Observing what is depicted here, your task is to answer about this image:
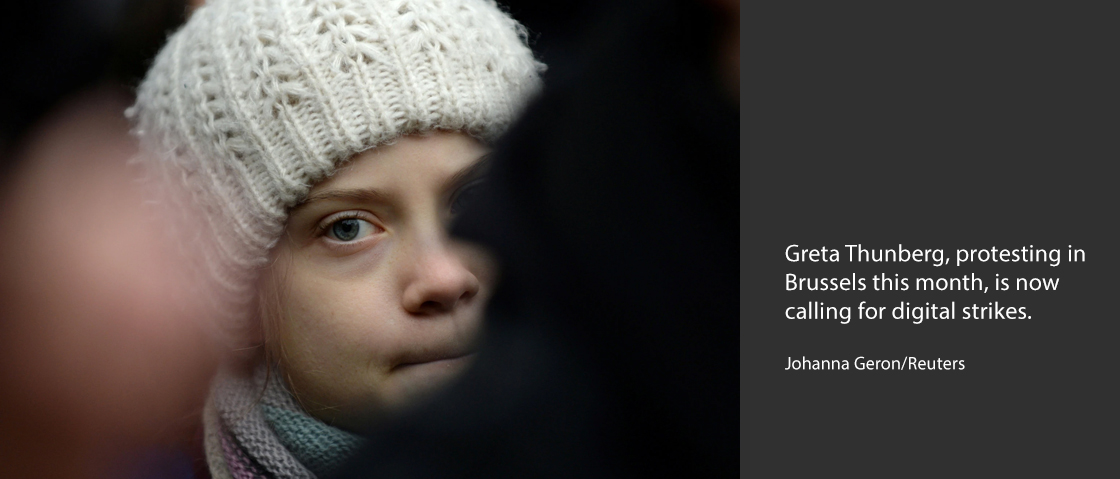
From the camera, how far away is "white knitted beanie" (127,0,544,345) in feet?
3.03

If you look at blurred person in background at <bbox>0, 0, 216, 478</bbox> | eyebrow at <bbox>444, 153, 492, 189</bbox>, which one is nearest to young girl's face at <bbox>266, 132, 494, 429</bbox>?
eyebrow at <bbox>444, 153, 492, 189</bbox>

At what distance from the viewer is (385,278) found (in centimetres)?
93

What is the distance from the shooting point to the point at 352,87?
3.04 ft

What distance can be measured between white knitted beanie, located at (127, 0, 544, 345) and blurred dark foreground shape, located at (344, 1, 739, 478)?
14.2 inches

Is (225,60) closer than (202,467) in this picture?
Yes

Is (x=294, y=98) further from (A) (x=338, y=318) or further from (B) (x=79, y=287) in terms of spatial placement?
(B) (x=79, y=287)

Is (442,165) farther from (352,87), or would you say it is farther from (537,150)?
(537,150)

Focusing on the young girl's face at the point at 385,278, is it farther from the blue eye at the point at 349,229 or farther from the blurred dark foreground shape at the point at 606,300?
the blurred dark foreground shape at the point at 606,300

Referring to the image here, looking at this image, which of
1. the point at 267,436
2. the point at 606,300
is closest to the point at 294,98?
the point at 267,436

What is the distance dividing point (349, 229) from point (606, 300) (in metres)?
0.46

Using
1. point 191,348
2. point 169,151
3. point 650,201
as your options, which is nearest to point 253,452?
point 191,348

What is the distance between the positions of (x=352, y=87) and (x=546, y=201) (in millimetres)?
432

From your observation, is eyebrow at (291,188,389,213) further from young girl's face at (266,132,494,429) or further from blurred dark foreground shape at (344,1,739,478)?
blurred dark foreground shape at (344,1,739,478)

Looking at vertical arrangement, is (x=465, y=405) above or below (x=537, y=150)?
below
